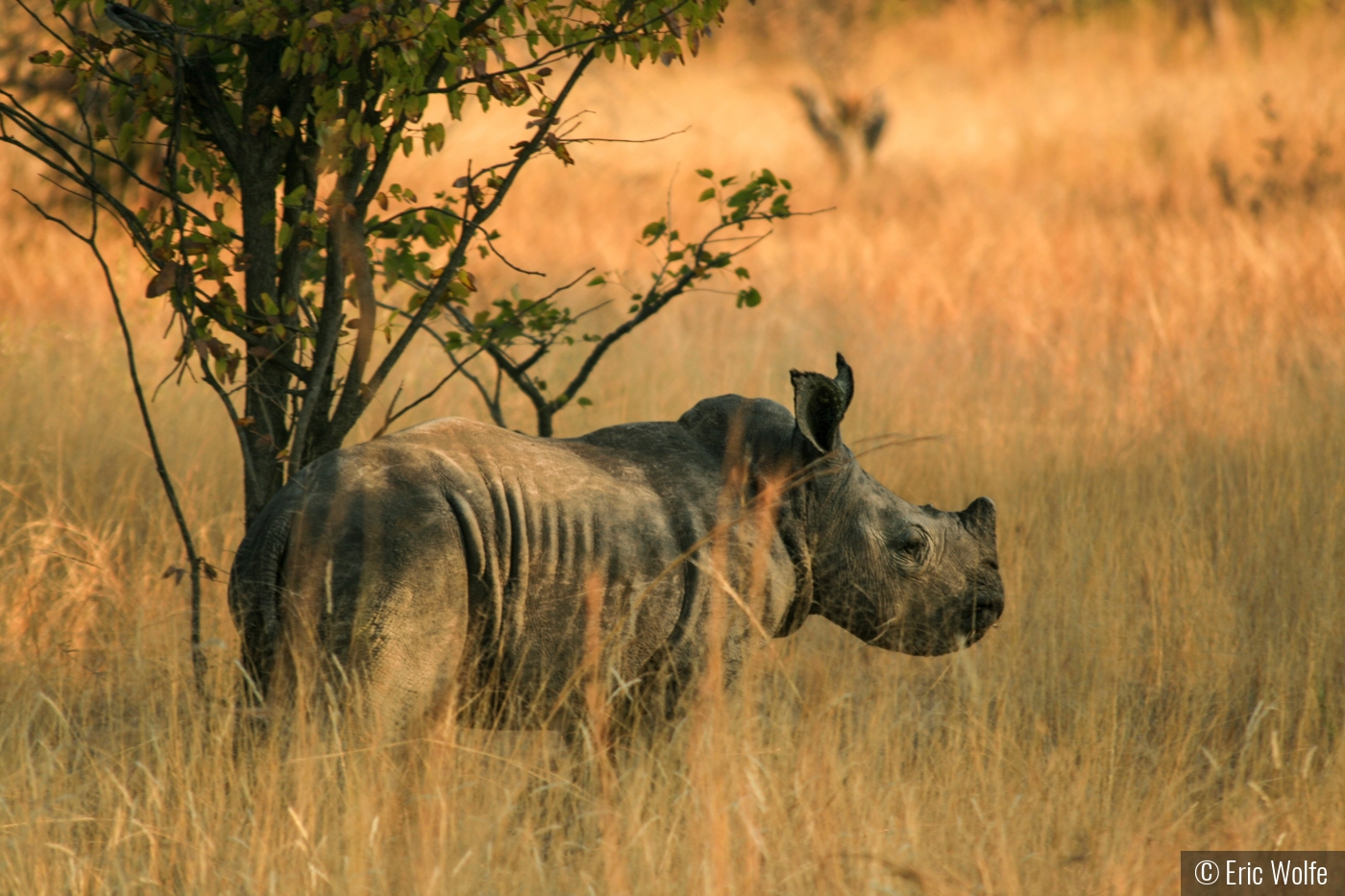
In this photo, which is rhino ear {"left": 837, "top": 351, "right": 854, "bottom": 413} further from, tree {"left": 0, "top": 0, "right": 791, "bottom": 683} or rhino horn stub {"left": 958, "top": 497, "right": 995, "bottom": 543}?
tree {"left": 0, "top": 0, "right": 791, "bottom": 683}

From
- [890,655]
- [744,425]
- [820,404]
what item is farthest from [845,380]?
[890,655]

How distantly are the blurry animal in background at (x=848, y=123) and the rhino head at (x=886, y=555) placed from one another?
14419mm

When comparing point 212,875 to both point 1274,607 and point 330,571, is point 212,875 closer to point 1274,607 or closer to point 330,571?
point 330,571

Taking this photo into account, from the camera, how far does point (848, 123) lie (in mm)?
18547

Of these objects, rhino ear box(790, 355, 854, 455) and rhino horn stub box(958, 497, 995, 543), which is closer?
rhino ear box(790, 355, 854, 455)

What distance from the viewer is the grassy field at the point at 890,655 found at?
2957mm

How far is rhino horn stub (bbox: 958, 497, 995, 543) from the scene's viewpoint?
3.77m

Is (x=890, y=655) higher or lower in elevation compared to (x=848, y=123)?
lower

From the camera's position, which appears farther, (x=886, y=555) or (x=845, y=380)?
(x=886, y=555)

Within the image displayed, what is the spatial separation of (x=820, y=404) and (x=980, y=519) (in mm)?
716

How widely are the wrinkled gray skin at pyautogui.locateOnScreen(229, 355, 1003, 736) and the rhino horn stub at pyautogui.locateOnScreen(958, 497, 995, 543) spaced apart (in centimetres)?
8

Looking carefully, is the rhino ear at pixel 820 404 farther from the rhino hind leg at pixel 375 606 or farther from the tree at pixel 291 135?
the tree at pixel 291 135

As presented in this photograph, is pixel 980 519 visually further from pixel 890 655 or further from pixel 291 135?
pixel 291 135

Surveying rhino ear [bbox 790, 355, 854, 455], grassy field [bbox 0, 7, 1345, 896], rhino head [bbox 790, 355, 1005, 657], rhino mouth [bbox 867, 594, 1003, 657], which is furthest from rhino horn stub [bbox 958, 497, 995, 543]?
rhino ear [bbox 790, 355, 854, 455]
